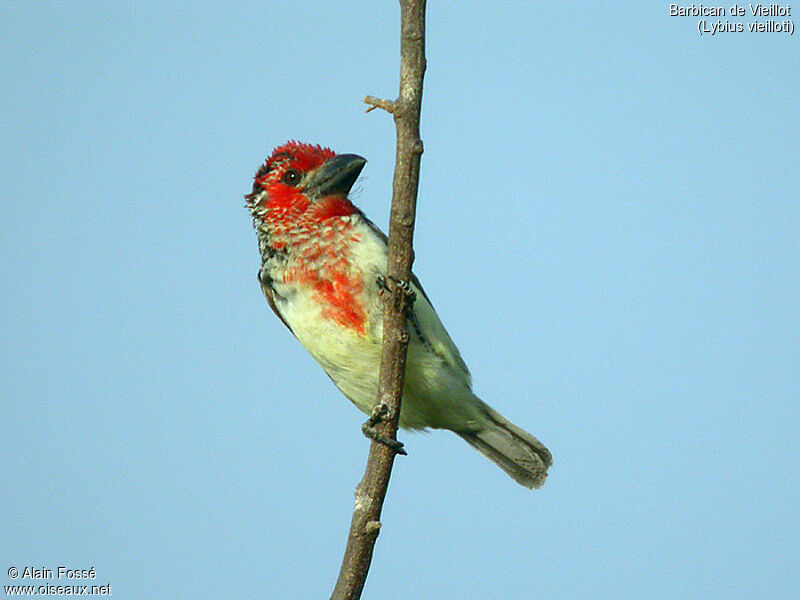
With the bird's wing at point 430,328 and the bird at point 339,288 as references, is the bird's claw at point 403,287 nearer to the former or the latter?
the bird at point 339,288

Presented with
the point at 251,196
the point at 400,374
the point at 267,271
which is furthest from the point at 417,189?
the point at 251,196

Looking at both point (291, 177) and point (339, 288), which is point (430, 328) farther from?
point (291, 177)

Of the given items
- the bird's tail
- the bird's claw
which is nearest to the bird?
the bird's tail

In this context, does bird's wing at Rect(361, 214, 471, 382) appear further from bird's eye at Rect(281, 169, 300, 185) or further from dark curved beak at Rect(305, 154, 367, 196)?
bird's eye at Rect(281, 169, 300, 185)

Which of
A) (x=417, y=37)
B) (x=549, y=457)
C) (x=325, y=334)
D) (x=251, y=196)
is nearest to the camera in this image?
(x=417, y=37)

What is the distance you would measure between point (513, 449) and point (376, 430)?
2175 mm

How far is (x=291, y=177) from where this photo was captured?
5.33 m

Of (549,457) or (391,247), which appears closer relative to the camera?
(391,247)

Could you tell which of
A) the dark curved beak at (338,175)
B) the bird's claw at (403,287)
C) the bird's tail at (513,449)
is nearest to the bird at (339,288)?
the dark curved beak at (338,175)

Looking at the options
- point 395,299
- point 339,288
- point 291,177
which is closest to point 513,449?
point 339,288

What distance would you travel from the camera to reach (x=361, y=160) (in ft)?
16.8

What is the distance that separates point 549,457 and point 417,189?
298 cm

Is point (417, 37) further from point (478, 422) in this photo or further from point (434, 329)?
point (478, 422)

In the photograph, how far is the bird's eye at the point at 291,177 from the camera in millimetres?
5320
